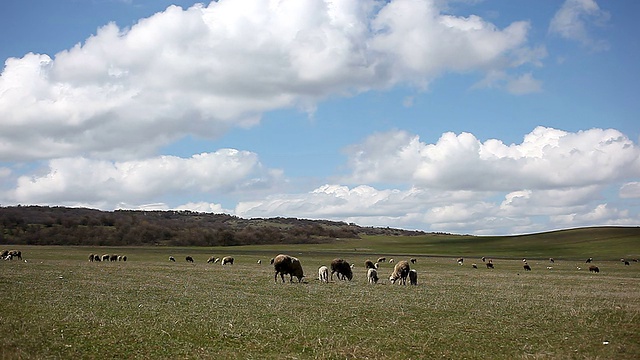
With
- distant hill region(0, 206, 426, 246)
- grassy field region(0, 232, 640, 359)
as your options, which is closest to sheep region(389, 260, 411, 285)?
grassy field region(0, 232, 640, 359)

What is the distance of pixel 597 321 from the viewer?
21.9 m

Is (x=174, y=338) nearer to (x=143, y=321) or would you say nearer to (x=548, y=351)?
(x=143, y=321)

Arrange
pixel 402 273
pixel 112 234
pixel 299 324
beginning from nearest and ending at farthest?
pixel 299 324 → pixel 402 273 → pixel 112 234

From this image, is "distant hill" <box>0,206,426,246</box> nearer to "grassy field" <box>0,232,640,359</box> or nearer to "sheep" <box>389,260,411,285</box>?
"sheep" <box>389,260,411,285</box>

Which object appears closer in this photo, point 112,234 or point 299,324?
point 299,324

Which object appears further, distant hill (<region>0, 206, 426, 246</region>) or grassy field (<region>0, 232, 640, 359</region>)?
distant hill (<region>0, 206, 426, 246</region>)

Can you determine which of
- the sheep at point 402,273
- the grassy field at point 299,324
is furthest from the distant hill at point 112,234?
the grassy field at point 299,324

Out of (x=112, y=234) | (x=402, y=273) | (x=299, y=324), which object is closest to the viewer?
(x=299, y=324)

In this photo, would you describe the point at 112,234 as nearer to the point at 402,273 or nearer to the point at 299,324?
the point at 402,273

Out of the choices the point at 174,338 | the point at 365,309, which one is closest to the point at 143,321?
the point at 174,338

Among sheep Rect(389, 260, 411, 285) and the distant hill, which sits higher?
the distant hill

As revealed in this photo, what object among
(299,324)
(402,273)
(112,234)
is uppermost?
(112,234)

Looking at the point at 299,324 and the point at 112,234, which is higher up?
the point at 112,234

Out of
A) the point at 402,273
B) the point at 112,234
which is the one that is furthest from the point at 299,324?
the point at 112,234
